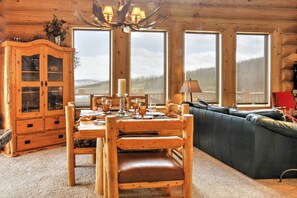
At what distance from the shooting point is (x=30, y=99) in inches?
193

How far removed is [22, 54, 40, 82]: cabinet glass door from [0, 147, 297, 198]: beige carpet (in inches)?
54.6

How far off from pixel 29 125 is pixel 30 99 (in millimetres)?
429

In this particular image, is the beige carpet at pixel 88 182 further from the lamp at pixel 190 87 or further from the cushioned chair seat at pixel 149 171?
the lamp at pixel 190 87

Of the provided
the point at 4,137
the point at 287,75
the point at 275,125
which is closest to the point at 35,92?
the point at 4,137

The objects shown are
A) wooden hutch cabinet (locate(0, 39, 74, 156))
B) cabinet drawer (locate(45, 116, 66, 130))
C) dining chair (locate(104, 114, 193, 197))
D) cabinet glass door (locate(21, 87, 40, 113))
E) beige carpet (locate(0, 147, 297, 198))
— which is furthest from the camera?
cabinet drawer (locate(45, 116, 66, 130))

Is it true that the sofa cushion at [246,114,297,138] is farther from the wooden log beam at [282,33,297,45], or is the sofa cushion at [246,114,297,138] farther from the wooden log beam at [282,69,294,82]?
the wooden log beam at [282,33,297,45]

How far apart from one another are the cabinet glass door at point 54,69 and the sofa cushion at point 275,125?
11.1 ft

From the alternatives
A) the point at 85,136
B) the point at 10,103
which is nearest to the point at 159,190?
the point at 85,136

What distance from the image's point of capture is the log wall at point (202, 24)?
5.76 meters

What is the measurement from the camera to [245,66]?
6930 millimetres

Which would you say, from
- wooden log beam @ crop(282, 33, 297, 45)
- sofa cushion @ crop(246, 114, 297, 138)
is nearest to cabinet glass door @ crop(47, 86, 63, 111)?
sofa cushion @ crop(246, 114, 297, 138)

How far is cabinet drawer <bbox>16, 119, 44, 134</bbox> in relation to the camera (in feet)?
15.5

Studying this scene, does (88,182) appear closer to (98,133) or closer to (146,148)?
(98,133)

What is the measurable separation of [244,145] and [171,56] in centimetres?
323
